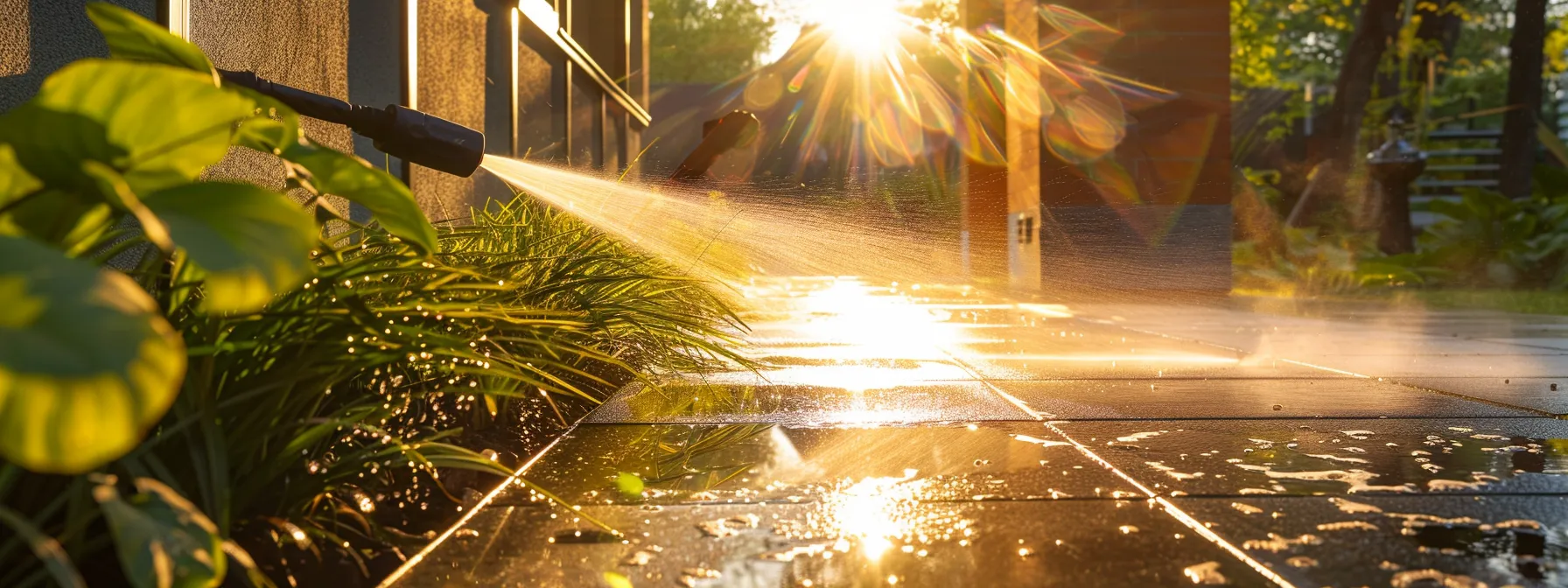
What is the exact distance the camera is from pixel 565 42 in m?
7.25

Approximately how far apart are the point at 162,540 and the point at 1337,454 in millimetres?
2182

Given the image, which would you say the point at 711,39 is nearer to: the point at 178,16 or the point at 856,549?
the point at 178,16

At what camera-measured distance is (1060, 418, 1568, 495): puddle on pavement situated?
6.75ft

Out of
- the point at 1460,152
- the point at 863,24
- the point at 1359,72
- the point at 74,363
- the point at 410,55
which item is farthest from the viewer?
the point at 863,24

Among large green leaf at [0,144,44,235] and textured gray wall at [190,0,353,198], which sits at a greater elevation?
textured gray wall at [190,0,353,198]

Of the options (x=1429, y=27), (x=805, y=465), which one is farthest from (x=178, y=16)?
(x=1429, y=27)

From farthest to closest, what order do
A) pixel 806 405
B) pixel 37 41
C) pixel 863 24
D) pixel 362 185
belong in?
pixel 863 24
pixel 806 405
pixel 37 41
pixel 362 185

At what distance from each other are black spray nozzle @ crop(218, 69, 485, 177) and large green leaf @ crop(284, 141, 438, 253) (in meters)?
0.74

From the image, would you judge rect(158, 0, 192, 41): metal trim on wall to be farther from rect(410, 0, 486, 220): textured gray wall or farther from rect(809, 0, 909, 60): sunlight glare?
rect(809, 0, 909, 60): sunlight glare

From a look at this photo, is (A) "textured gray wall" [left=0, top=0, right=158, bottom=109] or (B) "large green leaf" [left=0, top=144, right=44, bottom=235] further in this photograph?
(A) "textured gray wall" [left=0, top=0, right=158, bottom=109]

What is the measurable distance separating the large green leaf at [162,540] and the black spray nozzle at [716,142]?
4.31 m

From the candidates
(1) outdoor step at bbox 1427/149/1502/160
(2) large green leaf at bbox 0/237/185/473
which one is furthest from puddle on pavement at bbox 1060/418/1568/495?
(1) outdoor step at bbox 1427/149/1502/160

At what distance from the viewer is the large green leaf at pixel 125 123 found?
100 cm

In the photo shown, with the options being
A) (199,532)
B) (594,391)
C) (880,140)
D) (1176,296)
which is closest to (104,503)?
(199,532)
